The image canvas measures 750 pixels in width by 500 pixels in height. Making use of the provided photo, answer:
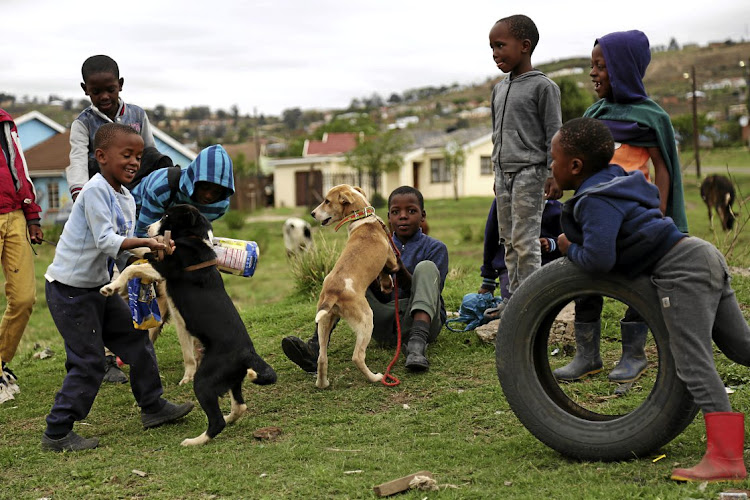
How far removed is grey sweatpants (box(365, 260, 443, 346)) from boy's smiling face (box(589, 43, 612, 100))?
1961 mm

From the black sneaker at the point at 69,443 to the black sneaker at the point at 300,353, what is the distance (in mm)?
1553

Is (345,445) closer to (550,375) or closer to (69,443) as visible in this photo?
(550,375)

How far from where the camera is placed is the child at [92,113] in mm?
6121

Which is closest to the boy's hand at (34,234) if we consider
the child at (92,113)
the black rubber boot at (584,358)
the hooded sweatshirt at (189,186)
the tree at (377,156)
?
the child at (92,113)

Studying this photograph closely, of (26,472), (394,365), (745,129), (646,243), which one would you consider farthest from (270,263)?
(745,129)

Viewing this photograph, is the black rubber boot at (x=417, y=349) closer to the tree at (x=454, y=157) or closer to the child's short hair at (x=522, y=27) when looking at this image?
the child's short hair at (x=522, y=27)

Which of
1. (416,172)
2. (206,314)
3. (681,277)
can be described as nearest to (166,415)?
(206,314)

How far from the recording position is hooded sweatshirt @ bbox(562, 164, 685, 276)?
3.72m

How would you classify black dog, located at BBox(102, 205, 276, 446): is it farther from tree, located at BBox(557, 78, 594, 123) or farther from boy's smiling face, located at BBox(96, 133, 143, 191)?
tree, located at BBox(557, 78, 594, 123)

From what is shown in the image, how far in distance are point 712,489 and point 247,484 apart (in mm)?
2189

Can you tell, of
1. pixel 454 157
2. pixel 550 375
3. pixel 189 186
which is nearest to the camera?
pixel 550 375

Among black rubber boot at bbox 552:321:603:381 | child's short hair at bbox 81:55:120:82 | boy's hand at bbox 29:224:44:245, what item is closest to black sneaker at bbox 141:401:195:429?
boy's hand at bbox 29:224:44:245

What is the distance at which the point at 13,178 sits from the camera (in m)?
6.21

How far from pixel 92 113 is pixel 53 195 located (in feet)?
107
